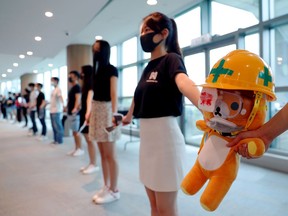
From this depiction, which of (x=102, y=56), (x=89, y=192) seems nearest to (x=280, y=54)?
(x=102, y=56)

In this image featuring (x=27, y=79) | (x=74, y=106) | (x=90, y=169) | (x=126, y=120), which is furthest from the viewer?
(x=27, y=79)

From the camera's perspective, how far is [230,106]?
59 cm

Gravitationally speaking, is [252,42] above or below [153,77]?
above

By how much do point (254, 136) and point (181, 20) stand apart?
17.6 ft

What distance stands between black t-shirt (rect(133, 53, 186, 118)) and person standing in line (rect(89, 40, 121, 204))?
101 centimetres

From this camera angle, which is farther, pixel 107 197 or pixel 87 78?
pixel 87 78

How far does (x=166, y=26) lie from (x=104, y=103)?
3.80ft

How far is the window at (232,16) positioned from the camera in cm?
390

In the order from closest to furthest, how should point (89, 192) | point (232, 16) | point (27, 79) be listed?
1. point (89, 192)
2. point (232, 16)
3. point (27, 79)

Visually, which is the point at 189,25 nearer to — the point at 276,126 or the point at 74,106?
the point at 74,106

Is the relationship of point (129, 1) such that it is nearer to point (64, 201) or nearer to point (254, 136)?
point (64, 201)

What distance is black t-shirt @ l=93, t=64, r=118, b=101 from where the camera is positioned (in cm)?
204

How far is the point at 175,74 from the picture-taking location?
37.4 inches

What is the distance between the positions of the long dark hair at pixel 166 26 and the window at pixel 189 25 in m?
3.97
